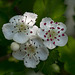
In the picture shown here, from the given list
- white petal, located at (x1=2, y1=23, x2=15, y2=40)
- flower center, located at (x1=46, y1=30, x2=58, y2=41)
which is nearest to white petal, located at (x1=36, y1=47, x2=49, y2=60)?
flower center, located at (x1=46, y1=30, x2=58, y2=41)

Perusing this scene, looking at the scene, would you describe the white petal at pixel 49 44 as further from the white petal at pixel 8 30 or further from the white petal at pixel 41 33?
the white petal at pixel 8 30

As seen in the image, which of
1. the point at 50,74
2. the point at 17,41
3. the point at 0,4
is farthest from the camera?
the point at 0,4

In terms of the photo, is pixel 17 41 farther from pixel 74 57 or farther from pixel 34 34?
pixel 74 57

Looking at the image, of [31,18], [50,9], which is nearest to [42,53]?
[31,18]

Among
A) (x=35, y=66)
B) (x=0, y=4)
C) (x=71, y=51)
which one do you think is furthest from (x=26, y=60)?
(x=0, y=4)

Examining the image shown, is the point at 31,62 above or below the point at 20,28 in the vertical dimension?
below

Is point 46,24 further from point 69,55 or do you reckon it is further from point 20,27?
point 69,55
